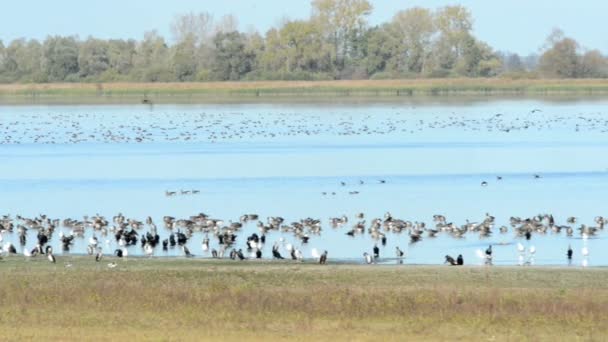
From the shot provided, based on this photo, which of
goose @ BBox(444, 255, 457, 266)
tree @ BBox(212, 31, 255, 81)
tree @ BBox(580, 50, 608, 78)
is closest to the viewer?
goose @ BBox(444, 255, 457, 266)

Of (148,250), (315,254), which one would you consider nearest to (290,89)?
(148,250)

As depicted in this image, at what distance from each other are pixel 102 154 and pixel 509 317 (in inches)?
1539

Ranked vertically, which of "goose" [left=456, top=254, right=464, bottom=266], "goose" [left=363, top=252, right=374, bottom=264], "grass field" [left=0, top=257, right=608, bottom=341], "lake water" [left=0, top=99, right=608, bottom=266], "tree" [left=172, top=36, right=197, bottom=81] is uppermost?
"tree" [left=172, top=36, right=197, bottom=81]

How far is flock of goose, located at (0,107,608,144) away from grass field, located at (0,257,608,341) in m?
41.9

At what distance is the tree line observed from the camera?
5276 inches

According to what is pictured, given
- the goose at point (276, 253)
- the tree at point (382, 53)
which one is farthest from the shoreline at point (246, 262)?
the tree at point (382, 53)

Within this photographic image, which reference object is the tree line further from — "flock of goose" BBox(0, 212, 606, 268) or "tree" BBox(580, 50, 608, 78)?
"flock of goose" BBox(0, 212, 606, 268)

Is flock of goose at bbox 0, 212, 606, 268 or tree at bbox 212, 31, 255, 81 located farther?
tree at bbox 212, 31, 255, 81

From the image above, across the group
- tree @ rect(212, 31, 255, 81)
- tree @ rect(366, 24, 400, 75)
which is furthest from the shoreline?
tree @ rect(366, 24, 400, 75)

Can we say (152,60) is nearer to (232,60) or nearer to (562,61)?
(232,60)

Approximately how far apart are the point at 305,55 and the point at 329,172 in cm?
9279

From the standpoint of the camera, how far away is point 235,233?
27.9 metres

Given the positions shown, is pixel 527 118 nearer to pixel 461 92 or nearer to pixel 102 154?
pixel 102 154

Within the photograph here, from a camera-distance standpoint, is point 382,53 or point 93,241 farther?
point 382,53
